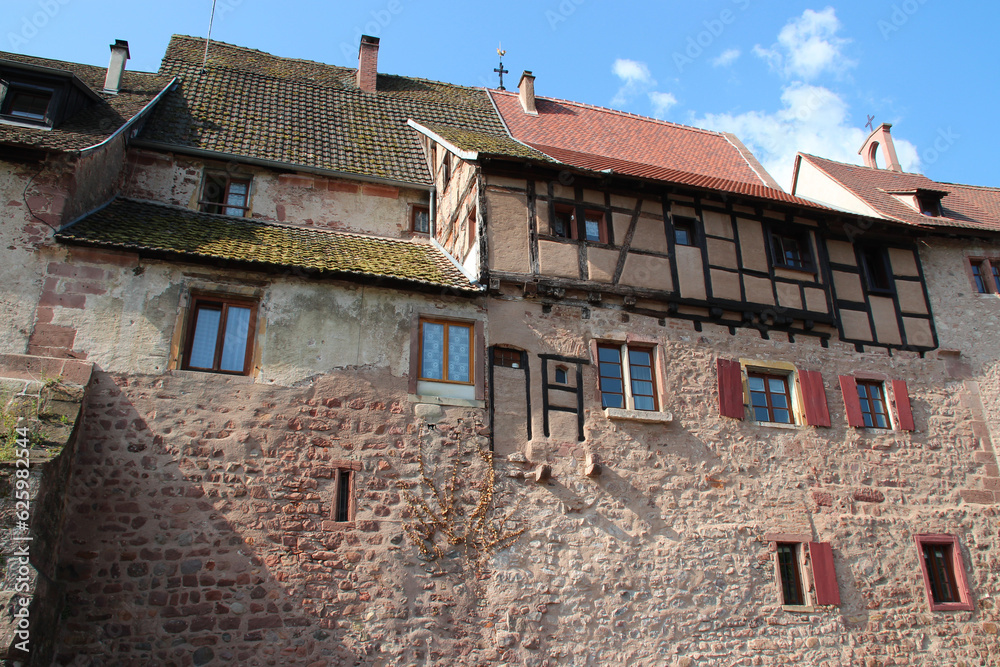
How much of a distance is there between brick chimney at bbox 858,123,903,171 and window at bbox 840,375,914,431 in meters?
8.39

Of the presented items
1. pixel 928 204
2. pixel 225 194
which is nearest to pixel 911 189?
pixel 928 204

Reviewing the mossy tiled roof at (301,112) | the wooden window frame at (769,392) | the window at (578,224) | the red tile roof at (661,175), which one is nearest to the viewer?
the wooden window frame at (769,392)

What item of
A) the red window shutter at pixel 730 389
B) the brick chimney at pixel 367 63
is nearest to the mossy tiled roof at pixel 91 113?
the brick chimney at pixel 367 63

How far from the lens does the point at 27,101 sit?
11508 millimetres

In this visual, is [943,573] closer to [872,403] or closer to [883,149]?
[872,403]

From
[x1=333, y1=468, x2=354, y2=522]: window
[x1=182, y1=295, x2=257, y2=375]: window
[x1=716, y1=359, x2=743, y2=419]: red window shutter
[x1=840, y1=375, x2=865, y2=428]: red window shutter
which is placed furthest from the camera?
[x1=840, y1=375, x2=865, y2=428]: red window shutter

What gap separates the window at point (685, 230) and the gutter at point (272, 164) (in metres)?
4.33

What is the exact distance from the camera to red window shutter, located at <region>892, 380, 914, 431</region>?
12.5 m

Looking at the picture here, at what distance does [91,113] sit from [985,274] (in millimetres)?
15953

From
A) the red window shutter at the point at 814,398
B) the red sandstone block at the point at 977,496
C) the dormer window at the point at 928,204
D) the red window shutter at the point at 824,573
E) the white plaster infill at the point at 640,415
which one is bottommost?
the red window shutter at the point at 824,573

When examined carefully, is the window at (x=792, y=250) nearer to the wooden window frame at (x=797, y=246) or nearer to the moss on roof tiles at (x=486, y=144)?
the wooden window frame at (x=797, y=246)

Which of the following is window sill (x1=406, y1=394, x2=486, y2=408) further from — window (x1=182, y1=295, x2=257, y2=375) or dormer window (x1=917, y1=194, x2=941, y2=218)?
dormer window (x1=917, y1=194, x2=941, y2=218)

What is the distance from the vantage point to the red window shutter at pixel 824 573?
1091 cm

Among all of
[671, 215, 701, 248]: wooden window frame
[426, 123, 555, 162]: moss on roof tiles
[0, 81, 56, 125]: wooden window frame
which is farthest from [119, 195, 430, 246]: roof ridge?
[671, 215, 701, 248]: wooden window frame
